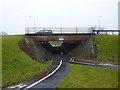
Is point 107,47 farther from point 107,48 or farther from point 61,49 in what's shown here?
point 61,49

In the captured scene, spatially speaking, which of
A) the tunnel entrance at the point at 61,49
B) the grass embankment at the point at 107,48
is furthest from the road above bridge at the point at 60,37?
the tunnel entrance at the point at 61,49

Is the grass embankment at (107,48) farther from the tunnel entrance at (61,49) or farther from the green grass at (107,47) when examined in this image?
the tunnel entrance at (61,49)

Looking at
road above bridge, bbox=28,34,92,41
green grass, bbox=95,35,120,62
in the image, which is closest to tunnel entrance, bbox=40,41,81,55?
road above bridge, bbox=28,34,92,41

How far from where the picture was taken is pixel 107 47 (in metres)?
30.5

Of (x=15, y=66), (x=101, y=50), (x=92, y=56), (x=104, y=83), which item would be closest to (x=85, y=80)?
(x=104, y=83)

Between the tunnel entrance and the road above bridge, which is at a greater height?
the road above bridge

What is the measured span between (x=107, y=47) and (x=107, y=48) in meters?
0.41

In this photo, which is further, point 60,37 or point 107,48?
point 60,37

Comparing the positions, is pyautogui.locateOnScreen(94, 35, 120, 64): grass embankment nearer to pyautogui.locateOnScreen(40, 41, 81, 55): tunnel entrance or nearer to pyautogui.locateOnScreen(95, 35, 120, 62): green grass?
pyautogui.locateOnScreen(95, 35, 120, 62): green grass

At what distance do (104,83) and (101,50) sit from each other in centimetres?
1659

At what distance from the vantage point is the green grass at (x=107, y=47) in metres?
27.0

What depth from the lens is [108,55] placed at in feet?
90.6

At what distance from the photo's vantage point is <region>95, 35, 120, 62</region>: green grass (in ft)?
88.6

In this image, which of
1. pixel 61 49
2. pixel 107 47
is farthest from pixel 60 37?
pixel 61 49
